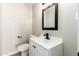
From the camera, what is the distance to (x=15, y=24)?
120cm

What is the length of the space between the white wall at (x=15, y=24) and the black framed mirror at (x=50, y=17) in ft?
0.72

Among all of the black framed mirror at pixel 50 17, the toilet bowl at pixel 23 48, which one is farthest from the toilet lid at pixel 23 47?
the black framed mirror at pixel 50 17

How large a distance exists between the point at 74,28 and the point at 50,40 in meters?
0.36

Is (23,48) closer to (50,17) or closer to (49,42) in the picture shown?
(49,42)

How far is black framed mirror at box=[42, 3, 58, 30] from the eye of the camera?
97 cm

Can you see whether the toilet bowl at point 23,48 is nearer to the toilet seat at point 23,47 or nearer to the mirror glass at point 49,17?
the toilet seat at point 23,47

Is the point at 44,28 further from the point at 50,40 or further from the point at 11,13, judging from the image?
the point at 11,13

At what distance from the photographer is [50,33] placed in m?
1.06

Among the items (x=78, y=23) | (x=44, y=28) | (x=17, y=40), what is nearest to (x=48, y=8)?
(x=44, y=28)

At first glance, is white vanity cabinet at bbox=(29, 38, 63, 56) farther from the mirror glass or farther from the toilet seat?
the mirror glass

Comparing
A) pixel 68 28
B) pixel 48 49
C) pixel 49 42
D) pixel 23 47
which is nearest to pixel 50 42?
pixel 49 42

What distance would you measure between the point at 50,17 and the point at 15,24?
538mm

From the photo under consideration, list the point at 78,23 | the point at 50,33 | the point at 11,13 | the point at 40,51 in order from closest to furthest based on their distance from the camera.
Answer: the point at 78,23
the point at 40,51
the point at 50,33
the point at 11,13

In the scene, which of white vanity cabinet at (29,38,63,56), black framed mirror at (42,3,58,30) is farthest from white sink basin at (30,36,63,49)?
black framed mirror at (42,3,58,30)
